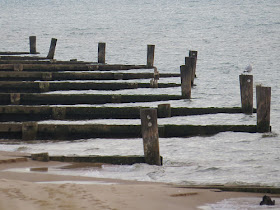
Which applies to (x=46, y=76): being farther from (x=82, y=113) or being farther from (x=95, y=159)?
(x=95, y=159)

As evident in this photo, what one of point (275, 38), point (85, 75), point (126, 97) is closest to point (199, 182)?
point (126, 97)

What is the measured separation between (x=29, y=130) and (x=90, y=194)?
4558 mm

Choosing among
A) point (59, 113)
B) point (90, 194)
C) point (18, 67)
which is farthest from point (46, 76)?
point (90, 194)

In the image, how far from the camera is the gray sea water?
38.8 feet

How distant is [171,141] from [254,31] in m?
45.5

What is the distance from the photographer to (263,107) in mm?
14258

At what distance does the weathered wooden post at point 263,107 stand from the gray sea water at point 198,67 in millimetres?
269

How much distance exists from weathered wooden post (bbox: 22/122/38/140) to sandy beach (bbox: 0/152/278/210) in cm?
234

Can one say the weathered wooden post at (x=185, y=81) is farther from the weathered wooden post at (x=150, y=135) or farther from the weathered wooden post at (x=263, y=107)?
the weathered wooden post at (x=150, y=135)

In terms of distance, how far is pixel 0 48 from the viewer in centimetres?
4366

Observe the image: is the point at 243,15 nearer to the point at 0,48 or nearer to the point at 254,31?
the point at 254,31

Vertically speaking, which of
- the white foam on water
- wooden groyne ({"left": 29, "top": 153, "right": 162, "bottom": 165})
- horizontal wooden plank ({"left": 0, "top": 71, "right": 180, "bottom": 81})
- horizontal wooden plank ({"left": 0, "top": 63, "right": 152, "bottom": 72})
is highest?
horizontal wooden plank ({"left": 0, "top": 63, "right": 152, "bottom": 72})

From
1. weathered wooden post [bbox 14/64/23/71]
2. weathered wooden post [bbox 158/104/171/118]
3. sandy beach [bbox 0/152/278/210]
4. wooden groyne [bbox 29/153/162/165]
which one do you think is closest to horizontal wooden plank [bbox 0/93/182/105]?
weathered wooden post [bbox 158/104/171/118]

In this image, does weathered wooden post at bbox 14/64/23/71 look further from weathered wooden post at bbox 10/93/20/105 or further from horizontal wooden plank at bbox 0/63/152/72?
weathered wooden post at bbox 10/93/20/105
